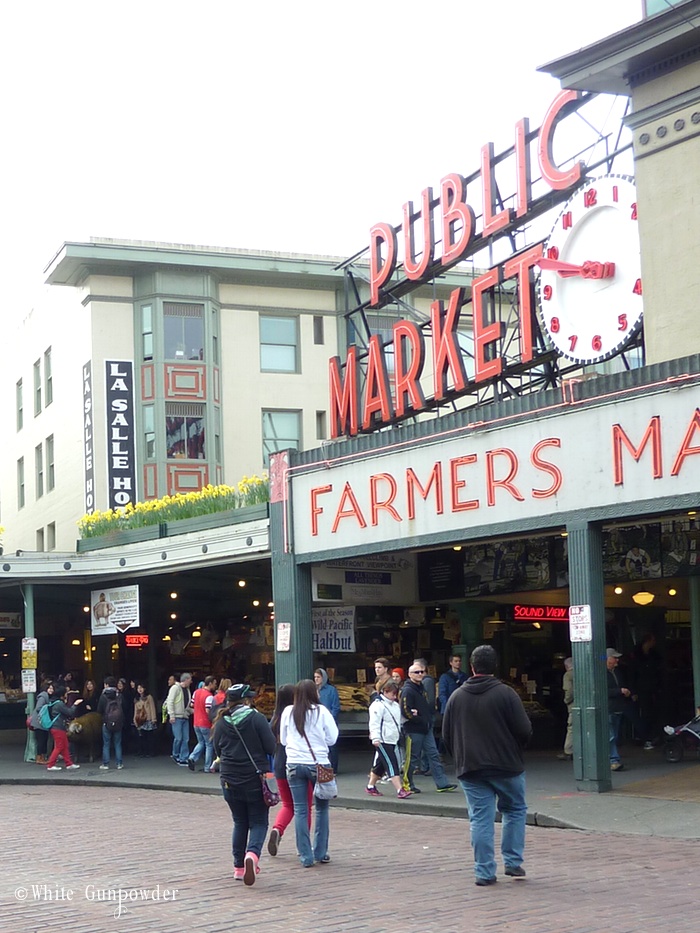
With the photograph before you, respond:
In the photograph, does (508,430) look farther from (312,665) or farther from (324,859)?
(324,859)

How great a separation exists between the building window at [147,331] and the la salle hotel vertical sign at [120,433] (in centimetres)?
106

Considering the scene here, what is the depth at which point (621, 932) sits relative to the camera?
8.68 meters

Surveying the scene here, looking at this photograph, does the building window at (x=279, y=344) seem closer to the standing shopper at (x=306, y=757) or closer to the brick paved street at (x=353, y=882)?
the brick paved street at (x=353, y=882)

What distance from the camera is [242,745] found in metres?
11.1

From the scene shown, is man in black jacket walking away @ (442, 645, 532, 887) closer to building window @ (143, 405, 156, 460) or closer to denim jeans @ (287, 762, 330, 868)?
denim jeans @ (287, 762, 330, 868)

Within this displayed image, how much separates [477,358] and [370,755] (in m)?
7.98

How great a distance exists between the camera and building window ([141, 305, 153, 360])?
4044 centimetres

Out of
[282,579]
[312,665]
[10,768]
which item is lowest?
[10,768]

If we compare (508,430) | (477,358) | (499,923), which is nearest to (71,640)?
(477,358)

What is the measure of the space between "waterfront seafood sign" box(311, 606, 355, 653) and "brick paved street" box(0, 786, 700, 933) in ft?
24.5

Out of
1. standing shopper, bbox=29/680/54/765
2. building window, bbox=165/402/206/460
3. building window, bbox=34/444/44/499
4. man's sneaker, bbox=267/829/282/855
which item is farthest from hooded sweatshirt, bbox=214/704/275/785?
building window, bbox=34/444/44/499

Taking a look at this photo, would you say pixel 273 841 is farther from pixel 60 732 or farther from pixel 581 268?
pixel 60 732

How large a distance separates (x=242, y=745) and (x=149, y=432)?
29.7m

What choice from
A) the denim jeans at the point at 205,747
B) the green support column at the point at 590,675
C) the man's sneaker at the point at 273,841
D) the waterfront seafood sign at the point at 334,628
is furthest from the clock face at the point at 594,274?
the man's sneaker at the point at 273,841
